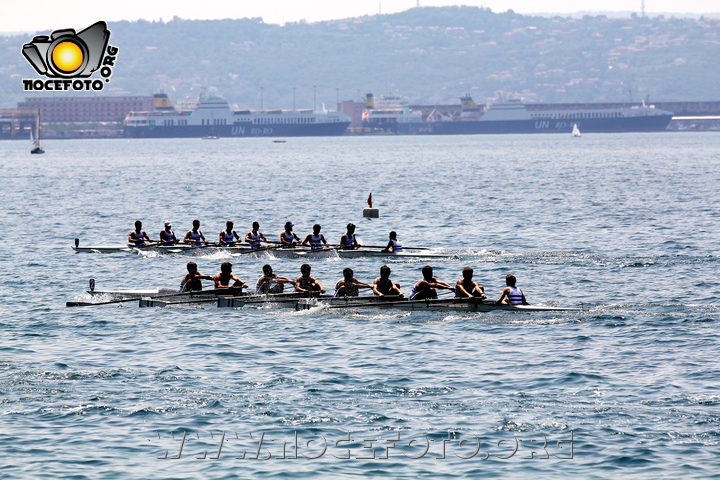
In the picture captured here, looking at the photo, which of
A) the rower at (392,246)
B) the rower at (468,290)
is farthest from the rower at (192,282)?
the rower at (392,246)

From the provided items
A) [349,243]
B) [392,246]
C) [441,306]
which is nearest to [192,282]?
[441,306]

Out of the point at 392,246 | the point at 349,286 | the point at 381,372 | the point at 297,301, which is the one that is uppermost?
the point at 349,286

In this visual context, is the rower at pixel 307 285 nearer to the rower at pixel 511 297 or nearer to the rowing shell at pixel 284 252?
the rower at pixel 511 297

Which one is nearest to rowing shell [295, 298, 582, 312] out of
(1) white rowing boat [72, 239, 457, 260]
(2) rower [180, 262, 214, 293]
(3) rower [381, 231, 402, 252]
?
(2) rower [180, 262, 214, 293]

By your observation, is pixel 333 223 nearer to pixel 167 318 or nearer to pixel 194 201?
pixel 194 201

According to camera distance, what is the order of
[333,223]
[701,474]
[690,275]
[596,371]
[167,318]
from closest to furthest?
[701,474] → [596,371] → [167,318] → [690,275] → [333,223]

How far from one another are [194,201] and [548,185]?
37.1 m

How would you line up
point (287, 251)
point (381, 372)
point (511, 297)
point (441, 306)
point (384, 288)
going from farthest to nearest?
1. point (287, 251)
2. point (384, 288)
3. point (441, 306)
4. point (511, 297)
5. point (381, 372)

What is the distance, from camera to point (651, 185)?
315ft

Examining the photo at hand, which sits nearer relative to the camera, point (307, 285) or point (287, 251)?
point (307, 285)

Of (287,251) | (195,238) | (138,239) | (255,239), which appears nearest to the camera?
(287,251)

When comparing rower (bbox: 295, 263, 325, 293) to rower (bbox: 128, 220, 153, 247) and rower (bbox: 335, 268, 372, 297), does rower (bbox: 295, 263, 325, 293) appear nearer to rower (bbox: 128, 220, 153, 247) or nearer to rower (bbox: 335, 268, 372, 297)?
rower (bbox: 335, 268, 372, 297)

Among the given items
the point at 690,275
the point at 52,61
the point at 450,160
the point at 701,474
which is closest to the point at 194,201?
the point at 52,61

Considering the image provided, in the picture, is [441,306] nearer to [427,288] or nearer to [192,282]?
[427,288]
